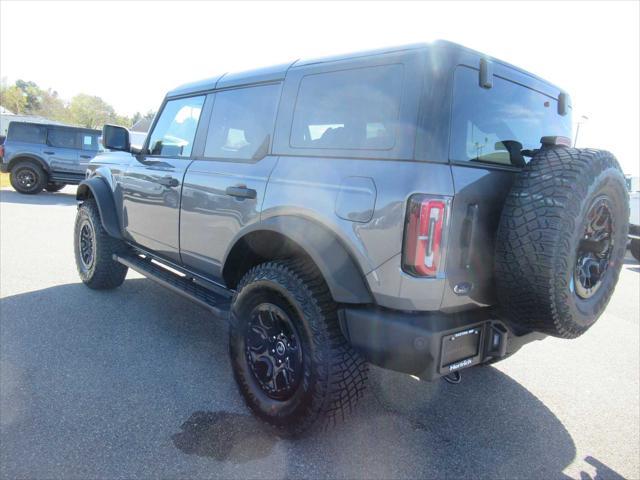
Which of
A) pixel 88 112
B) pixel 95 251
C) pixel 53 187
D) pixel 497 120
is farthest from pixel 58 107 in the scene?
pixel 497 120

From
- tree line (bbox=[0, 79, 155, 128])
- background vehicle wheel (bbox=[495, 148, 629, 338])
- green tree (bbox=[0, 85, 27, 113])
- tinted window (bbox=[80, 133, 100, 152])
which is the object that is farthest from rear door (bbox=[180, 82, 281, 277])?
green tree (bbox=[0, 85, 27, 113])

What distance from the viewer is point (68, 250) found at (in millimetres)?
6633

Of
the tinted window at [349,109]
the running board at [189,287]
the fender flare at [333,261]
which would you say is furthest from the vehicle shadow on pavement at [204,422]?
the tinted window at [349,109]

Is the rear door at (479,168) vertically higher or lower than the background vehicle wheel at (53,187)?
higher

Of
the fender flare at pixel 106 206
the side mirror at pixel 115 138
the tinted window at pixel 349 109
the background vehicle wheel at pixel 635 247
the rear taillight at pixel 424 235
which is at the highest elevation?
the tinted window at pixel 349 109

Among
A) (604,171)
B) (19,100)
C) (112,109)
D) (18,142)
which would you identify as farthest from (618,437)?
(112,109)

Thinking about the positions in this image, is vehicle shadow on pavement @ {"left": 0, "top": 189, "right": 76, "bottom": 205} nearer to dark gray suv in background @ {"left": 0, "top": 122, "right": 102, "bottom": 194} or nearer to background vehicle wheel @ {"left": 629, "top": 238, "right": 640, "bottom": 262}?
dark gray suv in background @ {"left": 0, "top": 122, "right": 102, "bottom": 194}

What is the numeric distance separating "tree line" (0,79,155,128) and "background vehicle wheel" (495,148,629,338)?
2661 inches

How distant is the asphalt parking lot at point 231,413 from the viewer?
2.29 metres

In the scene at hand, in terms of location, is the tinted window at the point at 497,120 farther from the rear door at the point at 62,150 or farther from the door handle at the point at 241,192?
the rear door at the point at 62,150

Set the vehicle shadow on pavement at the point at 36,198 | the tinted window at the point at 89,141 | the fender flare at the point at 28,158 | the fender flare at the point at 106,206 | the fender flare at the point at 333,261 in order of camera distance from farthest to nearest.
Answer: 1. the tinted window at the point at 89,141
2. the fender flare at the point at 28,158
3. the vehicle shadow on pavement at the point at 36,198
4. the fender flare at the point at 106,206
5. the fender flare at the point at 333,261

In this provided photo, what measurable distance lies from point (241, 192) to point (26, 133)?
1330cm

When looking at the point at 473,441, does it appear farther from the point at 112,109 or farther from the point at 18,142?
the point at 112,109

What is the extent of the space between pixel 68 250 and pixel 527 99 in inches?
249
